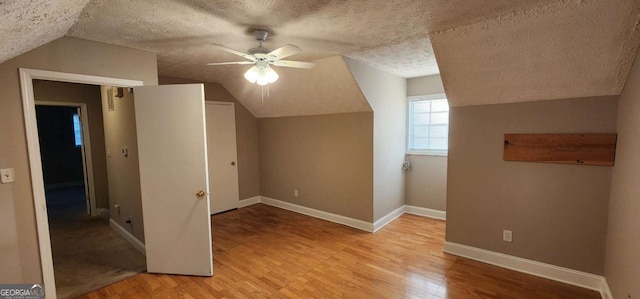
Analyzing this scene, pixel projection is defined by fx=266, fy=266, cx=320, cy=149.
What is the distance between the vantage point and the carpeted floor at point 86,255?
8.32 feet

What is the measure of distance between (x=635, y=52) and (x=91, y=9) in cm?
366

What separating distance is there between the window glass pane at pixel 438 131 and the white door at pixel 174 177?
3340mm

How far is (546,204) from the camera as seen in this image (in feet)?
8.23

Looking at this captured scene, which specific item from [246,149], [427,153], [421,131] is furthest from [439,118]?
[246,149]

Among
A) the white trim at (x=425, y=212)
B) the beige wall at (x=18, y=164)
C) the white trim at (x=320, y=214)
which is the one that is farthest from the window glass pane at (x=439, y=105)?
the beige wall at (x=18, y=164)

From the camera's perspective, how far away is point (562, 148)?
2393 mm

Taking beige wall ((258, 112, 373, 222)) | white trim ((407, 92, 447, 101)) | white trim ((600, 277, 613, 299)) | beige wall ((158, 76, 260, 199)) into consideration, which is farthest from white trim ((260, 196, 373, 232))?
white trim ((600, 277, 613, 299))

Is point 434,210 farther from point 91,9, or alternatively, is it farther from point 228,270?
point 91,9

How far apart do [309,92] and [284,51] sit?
5.86 feet

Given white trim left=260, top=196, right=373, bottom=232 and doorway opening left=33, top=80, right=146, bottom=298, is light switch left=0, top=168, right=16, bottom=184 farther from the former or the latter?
white trim left=260, top=196, right=373, bottom=232

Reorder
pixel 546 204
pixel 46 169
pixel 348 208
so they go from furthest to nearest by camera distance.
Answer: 1. pixel 46 169
2. pixel 348 208
3. pixel 546 204

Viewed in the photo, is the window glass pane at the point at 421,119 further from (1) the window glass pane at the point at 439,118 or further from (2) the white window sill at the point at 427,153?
(2) the white window sill at the point at 427,153

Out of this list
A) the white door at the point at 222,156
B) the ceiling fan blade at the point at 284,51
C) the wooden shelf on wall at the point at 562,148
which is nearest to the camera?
the ceiling fan blade at the point at 284,51

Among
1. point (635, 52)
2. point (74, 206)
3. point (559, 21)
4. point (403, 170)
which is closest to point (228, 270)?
point (403, 170)
